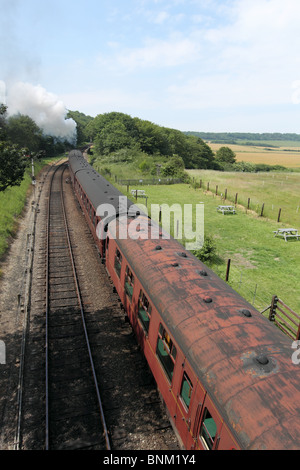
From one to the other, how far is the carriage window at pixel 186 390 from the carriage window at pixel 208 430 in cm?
58

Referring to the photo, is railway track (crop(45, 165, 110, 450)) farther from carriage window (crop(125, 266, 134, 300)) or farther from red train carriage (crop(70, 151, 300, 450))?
carriage window (crop(125, 266, 134, 300))

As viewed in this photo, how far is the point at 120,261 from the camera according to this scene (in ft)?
38.0

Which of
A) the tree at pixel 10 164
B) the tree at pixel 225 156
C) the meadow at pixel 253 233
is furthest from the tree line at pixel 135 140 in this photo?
the tree at pixel 10 164

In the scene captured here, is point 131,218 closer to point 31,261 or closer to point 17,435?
point 31,261

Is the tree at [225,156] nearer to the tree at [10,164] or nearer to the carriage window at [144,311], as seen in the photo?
the tree at [10,164]

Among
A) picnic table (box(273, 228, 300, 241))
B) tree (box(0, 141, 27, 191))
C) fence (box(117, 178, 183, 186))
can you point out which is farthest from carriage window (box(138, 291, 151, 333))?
fence (box(117, 178, 183, 186))

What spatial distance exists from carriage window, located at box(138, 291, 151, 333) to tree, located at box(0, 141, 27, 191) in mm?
9210

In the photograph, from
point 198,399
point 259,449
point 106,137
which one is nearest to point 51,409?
point 198,399

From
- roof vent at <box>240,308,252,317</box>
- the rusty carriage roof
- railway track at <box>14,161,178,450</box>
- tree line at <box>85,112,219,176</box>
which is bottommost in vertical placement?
railway track at <box>14,161,178,450</box>

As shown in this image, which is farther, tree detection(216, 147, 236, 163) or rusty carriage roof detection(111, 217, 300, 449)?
tree detection(216, 147, 236, 163)

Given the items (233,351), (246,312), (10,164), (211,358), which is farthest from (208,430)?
(10,164)

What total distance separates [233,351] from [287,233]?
20.1 m

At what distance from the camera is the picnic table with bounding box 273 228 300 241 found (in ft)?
73.8

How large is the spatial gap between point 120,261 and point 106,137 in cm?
6214
